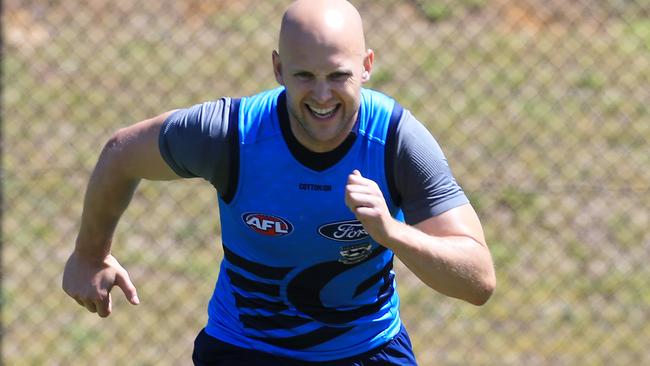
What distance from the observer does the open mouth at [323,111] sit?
3534 mm

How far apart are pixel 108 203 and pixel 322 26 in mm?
1012

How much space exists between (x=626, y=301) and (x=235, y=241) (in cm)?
365

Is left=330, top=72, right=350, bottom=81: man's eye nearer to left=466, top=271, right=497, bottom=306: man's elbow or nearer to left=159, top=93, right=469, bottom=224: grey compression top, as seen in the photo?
left=159, top=93, right=469, bottom=224: grey compression top

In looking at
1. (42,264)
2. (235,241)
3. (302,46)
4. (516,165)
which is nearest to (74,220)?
(42,264)

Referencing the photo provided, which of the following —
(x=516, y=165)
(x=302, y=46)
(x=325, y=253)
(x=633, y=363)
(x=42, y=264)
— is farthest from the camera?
(x=516, y=165)

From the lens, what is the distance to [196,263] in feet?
23.9

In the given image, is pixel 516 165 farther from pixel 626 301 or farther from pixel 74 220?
pixel 74 220

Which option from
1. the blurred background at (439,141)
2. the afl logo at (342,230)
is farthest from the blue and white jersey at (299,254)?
the blurred background at (439,141)

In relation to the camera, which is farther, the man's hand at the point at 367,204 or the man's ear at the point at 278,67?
the man's ear at the point at 278,67

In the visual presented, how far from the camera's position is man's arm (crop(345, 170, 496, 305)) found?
3209 mm

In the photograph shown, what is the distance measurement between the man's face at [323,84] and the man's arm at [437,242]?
240 millimetres

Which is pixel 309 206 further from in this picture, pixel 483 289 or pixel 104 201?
pixel 104 201

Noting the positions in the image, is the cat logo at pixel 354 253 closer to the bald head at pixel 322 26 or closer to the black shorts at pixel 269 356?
the black shorts at pixel 269 356

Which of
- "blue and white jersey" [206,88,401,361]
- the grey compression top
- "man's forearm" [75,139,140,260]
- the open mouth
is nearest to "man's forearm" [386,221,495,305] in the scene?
the grey compression top
